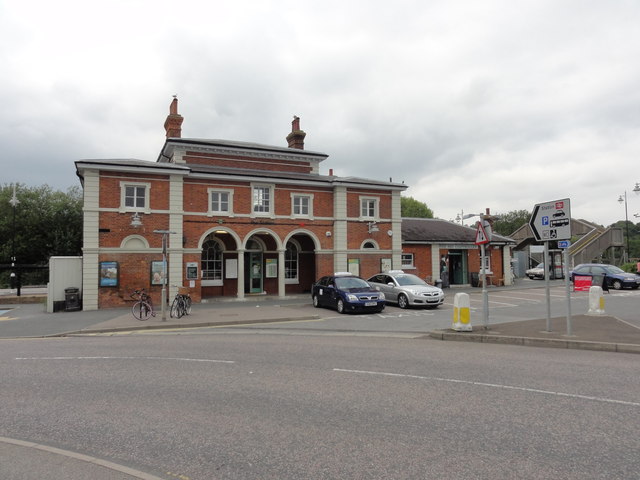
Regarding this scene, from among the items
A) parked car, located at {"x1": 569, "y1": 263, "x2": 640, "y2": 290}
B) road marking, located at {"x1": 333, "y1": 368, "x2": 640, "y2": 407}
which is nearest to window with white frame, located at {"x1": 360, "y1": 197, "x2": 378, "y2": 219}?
parked car, located at {"x1": 569, "y1": 263, "x2": 640, "y2": 290}

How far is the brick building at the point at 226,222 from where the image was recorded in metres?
20.4

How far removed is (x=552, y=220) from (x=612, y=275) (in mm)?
20816

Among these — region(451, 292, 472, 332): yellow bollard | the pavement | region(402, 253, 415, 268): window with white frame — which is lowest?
the pavement

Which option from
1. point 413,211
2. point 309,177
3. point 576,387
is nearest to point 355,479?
point 576,387

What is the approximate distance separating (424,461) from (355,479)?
72 centimetres

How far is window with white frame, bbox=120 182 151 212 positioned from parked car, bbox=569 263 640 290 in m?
26.0

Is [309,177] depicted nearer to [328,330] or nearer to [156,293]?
[156,293]

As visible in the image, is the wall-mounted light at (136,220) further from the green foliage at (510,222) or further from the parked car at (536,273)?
the green foliage at (510,222)

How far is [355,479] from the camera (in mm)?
3506

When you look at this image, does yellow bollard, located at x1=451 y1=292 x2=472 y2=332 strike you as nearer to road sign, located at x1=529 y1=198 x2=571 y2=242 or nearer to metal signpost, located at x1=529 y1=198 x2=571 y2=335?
metal signpost, located at x1=529 y1=198 x2=571 y2=335

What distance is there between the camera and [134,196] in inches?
830

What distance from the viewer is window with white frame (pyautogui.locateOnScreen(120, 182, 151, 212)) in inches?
817

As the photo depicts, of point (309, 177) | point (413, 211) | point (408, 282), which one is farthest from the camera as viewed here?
point (413, 211)

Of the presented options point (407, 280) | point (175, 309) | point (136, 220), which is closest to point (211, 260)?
point (136, 220)
